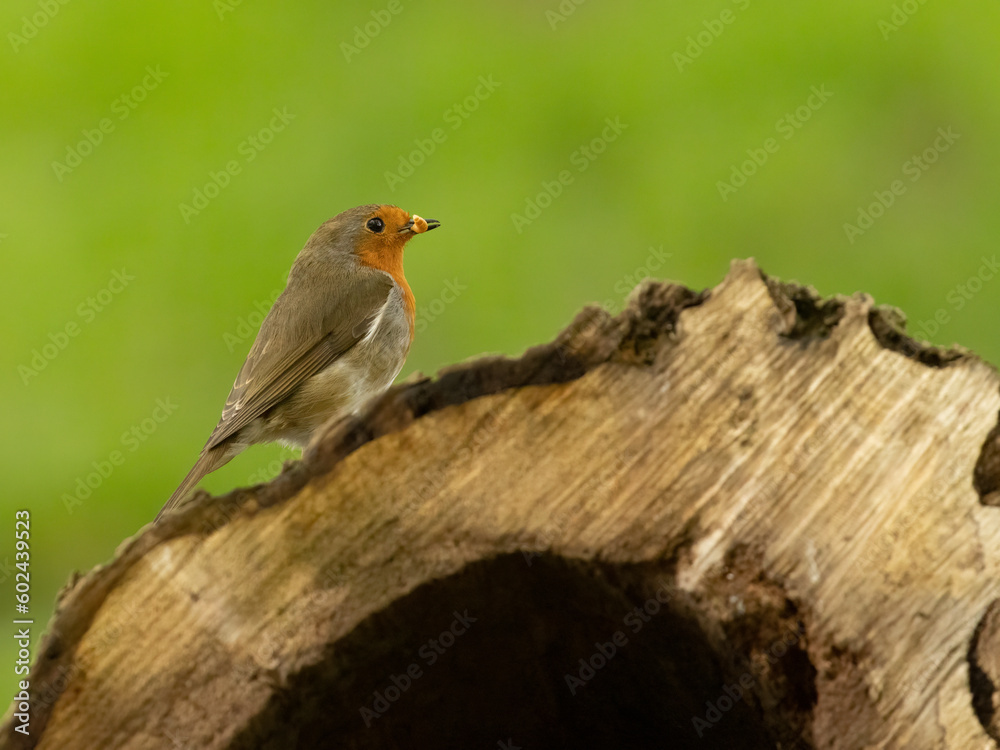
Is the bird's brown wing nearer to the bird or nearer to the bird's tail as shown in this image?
the bird

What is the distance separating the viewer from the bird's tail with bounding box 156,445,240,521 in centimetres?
355

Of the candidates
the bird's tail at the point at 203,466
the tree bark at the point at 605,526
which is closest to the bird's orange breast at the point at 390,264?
the bird's tail at the point at 203,466

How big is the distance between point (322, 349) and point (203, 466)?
23.8 inches

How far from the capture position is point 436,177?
633cm

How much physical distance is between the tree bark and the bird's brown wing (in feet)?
5.79

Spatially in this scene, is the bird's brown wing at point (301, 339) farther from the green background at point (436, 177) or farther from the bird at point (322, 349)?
the green background at point (436, 177)

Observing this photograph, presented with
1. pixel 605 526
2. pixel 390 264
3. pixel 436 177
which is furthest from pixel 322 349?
pixel 436 177

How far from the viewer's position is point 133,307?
6250mm

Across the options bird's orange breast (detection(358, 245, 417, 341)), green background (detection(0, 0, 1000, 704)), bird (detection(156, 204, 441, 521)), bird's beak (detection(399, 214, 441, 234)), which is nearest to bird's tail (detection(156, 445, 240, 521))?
bird (detection(156, 204, 441, 521))

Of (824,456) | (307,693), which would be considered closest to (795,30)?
(824,456)

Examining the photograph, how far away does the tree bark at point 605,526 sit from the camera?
215cm

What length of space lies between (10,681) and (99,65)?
3.75 metres

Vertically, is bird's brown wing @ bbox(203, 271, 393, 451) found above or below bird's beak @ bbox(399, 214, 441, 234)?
below

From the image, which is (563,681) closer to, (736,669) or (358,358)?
(736,669)
